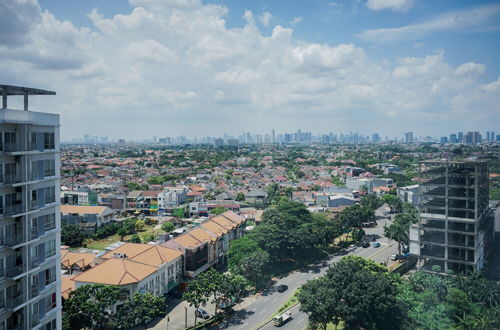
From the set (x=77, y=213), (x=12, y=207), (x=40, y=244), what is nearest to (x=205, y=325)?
(x=40, y=244)

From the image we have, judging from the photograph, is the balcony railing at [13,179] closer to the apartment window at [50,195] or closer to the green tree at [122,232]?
the apartment window at [50,195]

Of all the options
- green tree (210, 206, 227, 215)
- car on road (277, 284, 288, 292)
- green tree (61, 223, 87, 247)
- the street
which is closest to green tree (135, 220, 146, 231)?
green tree (61, 223, 87, 247)

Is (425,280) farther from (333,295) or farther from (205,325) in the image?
(205,325)

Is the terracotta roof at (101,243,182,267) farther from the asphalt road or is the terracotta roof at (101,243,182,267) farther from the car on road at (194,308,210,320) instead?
the asphalt road

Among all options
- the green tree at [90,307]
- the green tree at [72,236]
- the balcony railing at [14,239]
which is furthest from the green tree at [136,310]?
the green tree at [72,236]

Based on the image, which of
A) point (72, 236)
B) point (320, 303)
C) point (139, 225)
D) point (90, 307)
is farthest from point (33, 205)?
point (139, 225)
